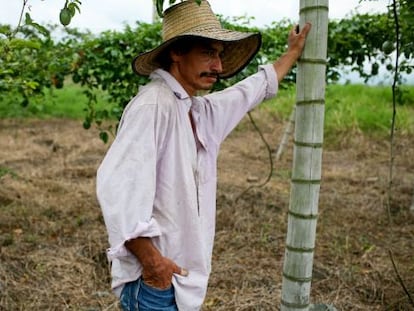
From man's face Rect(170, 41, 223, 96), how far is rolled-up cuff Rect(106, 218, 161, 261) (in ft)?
1.69

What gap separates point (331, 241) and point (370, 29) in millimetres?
1802

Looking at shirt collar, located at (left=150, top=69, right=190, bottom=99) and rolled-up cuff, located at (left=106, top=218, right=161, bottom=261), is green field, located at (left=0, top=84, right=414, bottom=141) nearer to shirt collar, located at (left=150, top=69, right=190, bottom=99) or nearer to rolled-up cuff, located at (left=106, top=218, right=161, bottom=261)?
shirt collar, located at (left=150, top=69, right=190, bottom=99)

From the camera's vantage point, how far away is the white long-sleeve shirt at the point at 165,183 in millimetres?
1662

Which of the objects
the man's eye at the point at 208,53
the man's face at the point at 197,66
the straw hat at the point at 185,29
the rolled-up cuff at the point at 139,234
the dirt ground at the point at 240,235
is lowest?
the dirt ground at the point at 240,235

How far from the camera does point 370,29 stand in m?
4.75

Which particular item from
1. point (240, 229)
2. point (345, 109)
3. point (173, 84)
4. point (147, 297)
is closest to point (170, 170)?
point (173, 84)

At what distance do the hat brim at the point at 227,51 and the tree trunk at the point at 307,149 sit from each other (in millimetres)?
243

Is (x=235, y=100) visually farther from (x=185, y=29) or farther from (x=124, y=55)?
(x=124, y=55)

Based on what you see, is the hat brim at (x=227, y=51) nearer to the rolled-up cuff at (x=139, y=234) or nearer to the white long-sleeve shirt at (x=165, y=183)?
the white long-sleeve shirt at (x=165, y=183)

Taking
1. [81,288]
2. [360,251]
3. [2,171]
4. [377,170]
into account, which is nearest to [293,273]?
[81,288]

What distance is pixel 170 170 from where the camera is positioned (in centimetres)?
178

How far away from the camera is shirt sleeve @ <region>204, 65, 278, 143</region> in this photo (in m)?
2.06

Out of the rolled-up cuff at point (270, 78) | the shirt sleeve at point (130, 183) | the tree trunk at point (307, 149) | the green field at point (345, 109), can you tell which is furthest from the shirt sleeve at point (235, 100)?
the green field at point (345, 109)

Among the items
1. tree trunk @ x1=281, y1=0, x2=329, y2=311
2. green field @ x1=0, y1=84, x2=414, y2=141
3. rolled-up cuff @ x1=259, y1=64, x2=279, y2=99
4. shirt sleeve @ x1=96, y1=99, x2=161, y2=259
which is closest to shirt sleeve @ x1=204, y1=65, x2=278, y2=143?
rolled-up cuff @ x1=259, y1=64, x2=279, y2=99
